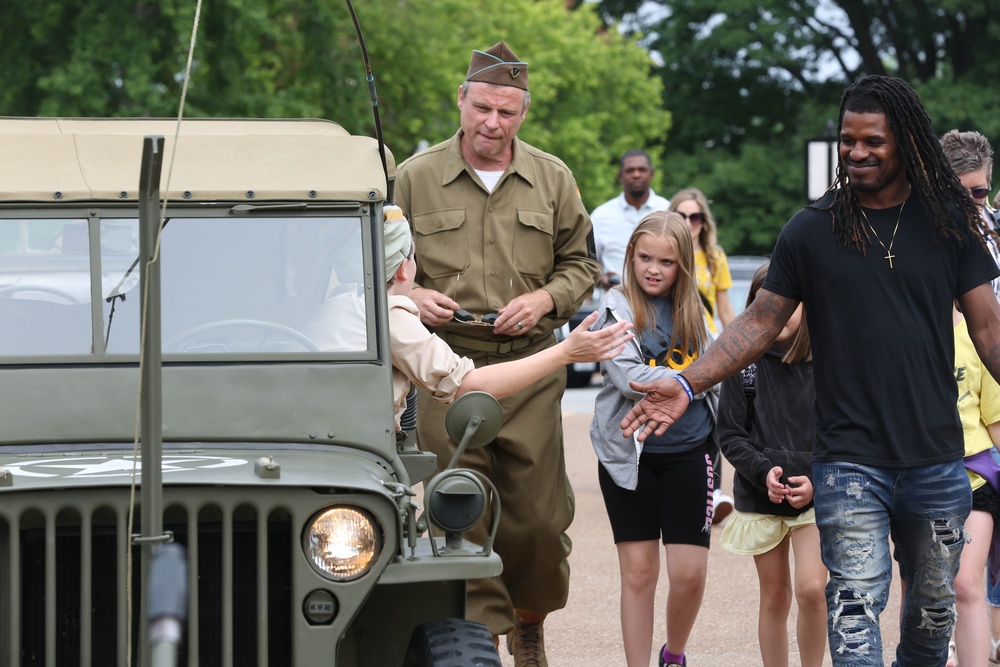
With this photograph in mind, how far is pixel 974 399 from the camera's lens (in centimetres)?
666

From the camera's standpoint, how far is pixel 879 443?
5.07 metres

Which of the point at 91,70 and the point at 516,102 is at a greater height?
the point at 91,70

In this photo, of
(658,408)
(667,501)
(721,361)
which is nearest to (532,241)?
(667,501)

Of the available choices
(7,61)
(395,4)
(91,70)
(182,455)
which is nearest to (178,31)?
(91,70)

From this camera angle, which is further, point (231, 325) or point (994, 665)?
point (994, 665)

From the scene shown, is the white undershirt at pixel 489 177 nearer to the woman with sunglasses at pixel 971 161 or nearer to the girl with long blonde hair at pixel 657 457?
the girl with long blonde hair at pixel 657 457

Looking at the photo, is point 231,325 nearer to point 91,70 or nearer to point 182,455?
point 182,455

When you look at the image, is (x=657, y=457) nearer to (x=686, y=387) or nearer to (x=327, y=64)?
(x=686, y=387)

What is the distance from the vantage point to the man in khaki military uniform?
6820mm

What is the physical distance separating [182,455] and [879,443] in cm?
210

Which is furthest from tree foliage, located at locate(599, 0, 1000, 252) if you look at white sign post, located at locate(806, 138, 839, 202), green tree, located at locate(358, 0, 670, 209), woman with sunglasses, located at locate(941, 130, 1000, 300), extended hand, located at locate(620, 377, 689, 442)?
extended hand, located at locate(620, 377, 689, 442)

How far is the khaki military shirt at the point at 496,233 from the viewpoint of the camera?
689cm

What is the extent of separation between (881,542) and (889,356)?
575mm

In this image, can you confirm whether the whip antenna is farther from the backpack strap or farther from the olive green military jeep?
the backpack strap
